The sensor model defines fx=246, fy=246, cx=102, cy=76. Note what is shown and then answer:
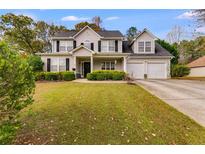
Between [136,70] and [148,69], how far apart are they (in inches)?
34.6

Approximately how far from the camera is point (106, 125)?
4.33m

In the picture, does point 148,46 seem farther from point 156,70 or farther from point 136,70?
point 136,70

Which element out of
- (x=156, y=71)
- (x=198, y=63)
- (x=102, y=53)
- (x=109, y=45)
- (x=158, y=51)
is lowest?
(x=156, y=71)

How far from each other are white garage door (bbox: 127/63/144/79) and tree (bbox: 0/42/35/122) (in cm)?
1233

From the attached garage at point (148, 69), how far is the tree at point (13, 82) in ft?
40.1

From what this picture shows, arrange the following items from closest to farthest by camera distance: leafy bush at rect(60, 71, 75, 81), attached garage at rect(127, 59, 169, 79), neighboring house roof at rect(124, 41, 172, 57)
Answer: leafy bush at rect(60, 71, 75, 81)
attached garage at rect(127, 59, 169, 79)
neighboring house roof at rect(124, 41, 172, 57)

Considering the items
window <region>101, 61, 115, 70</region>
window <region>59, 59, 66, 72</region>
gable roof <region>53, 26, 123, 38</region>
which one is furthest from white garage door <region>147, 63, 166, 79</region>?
window <region>59, 59, 66, 72</region>

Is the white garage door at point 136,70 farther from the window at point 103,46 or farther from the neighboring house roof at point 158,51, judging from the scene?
the window at point 103,46

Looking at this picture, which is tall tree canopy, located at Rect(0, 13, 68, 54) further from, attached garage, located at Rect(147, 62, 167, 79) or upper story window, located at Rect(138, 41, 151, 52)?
attached garage, located at Rect(147, 62, 167, 79)

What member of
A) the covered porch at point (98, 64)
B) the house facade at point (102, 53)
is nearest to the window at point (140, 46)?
the house facade at point (102, 53)

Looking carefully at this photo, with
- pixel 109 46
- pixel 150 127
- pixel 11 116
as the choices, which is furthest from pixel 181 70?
pixel 11 116

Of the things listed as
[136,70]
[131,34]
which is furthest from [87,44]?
[136,70]

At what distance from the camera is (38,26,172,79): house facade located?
1625 cm

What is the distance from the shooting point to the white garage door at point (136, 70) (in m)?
15.4
